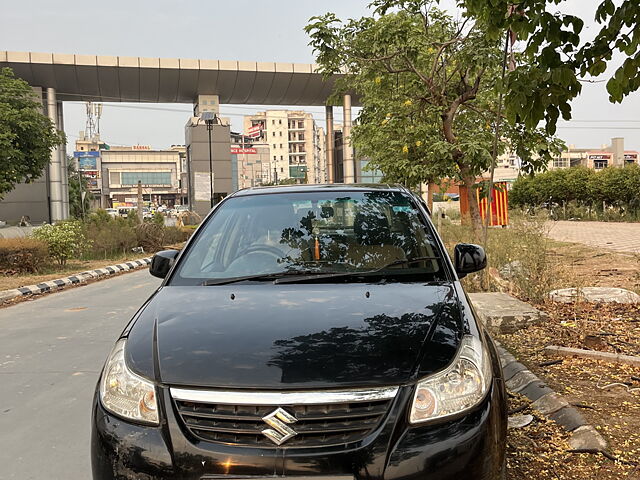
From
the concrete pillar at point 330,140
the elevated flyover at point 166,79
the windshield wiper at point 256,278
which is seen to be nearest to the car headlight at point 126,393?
the windshield wiper at point 256,278

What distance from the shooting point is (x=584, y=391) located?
166 inches

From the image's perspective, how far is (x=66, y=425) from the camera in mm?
3982

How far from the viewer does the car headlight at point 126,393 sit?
2277mm

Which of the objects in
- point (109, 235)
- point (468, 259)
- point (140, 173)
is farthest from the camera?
point (140, 173)

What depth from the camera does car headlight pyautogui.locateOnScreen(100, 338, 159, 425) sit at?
7.47 feet

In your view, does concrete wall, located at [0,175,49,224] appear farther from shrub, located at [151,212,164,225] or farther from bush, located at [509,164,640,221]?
bush, located at [509,164,640,221]

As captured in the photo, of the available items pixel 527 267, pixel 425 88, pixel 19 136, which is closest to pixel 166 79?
pixel 19 136

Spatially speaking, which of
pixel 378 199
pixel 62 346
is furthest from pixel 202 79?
pixel 378 199

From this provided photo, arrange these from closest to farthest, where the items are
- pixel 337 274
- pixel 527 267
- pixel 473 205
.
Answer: pixel 337 274 → pixel 527 267 → pixel 473 205

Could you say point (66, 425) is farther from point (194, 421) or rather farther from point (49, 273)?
point (49, 273)

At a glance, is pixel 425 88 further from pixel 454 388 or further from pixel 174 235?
pixel 174 235

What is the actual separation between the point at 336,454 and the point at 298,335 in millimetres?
568

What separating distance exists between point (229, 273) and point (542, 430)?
2147 millimetres

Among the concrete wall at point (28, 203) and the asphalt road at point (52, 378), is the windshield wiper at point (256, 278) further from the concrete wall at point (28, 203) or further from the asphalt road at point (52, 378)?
the concrete wall at point (28, 203)
